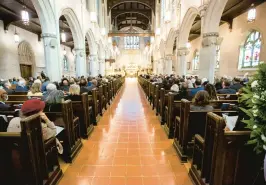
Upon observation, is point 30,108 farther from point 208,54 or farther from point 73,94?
point 208,54

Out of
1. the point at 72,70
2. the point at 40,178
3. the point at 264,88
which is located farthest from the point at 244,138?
the point at 72,70

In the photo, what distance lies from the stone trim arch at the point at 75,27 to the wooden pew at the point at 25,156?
27.6 feet

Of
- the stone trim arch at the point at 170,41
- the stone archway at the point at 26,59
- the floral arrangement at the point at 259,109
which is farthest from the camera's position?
the stone trim arch at the point at 170,41

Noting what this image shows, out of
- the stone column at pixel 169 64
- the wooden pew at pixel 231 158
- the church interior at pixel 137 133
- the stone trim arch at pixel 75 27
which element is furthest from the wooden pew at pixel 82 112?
the stone column at pixel 169 64

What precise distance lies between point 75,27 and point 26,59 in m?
5.95

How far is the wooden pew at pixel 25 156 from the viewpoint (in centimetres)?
171

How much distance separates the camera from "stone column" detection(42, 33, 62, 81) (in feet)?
21.6

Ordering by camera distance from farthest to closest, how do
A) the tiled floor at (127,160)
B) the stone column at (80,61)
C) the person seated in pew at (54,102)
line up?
the stone column at (80,61), the person seated in pew at (54,102), the tiled floor at (127,160)

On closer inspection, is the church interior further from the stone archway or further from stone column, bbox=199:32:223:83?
the stone archway

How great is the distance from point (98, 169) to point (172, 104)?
200 cm

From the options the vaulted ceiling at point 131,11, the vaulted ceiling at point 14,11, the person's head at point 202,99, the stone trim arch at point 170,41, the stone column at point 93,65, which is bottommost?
the person's head at point 202,99

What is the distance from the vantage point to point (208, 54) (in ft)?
20.8

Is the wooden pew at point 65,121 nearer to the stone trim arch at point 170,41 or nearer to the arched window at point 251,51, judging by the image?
the arched window at point 251,51

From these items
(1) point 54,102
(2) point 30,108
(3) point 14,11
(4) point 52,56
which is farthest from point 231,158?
(3) point 14,11
